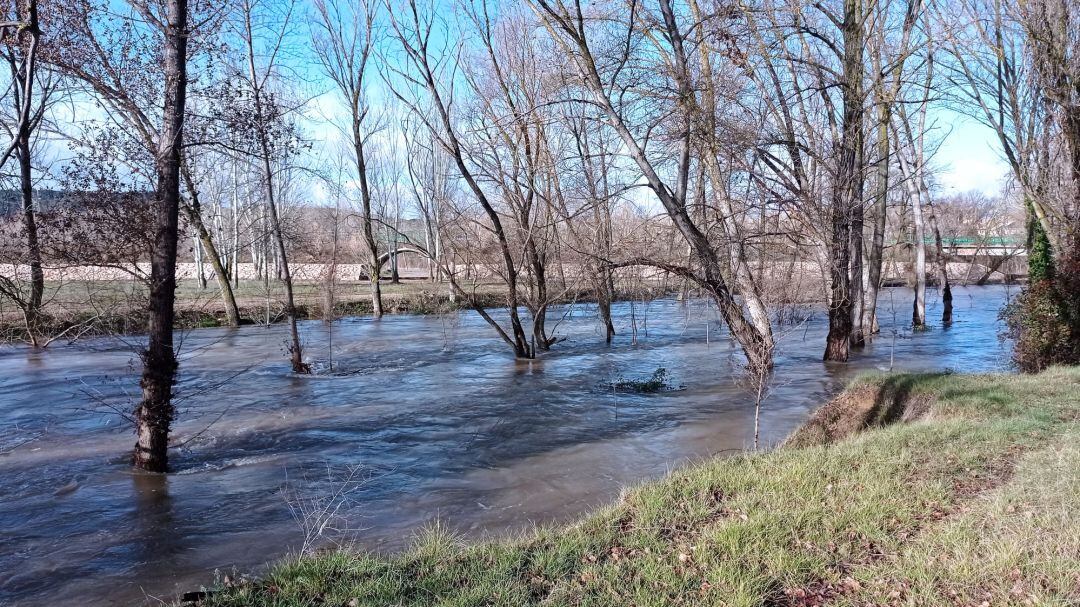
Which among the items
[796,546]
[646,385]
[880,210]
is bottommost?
[646,385]

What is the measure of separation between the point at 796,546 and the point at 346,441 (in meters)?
7.27

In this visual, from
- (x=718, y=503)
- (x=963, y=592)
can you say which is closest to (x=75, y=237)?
(x=718, y=503)

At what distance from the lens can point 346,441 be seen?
10125 mm

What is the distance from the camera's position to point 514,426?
424 inches

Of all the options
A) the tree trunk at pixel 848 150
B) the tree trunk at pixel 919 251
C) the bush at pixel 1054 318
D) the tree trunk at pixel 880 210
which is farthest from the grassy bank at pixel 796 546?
the tree trunk at pixel 919 251

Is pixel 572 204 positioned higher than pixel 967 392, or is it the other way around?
pixel 572 204

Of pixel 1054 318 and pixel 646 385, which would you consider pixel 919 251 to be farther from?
pixel 646 385

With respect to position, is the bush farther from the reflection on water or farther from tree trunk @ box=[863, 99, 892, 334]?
tree trunk @ box=[863, 99, 892, 334]

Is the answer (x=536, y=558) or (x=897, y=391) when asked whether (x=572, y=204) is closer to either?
(x=897, y=391)

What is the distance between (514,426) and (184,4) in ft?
22.9

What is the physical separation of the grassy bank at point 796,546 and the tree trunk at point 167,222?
156 inches

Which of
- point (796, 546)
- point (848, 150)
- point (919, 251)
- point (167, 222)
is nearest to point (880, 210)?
point (848, 150)

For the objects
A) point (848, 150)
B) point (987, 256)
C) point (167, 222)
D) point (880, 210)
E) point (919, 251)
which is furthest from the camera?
point (987, 256)

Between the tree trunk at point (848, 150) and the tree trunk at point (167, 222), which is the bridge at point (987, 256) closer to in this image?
the tree trunk at point (848, 150)
